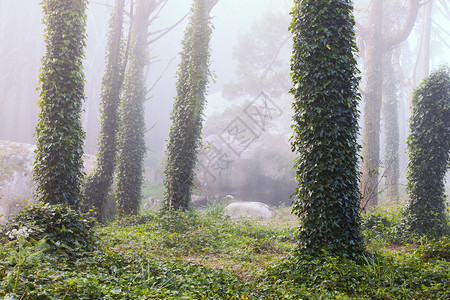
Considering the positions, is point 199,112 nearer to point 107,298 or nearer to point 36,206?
point 36,206

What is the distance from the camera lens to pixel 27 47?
2841 centimetres

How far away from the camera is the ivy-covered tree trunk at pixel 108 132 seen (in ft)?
35.2

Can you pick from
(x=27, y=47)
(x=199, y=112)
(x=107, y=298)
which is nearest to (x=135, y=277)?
(x=107, y=298)

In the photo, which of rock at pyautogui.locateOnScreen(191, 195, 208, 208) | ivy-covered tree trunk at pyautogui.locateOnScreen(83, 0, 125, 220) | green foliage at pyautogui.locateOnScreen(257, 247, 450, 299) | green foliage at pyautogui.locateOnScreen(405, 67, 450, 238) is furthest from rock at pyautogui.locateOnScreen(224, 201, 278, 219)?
green foliage at pyautogui.locateOnScreen(257, 247, 450, 299)

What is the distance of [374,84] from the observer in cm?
1396

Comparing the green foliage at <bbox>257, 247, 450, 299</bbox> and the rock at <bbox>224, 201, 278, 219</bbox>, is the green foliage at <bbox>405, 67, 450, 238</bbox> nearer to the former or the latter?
the green foliage at <bbox>257, 247, 450, 299</bbox>

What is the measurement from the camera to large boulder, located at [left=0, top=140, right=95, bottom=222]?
10781mm

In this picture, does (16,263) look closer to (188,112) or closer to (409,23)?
(188,112)

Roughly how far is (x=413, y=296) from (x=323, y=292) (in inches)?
44.6

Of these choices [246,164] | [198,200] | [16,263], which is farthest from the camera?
[246,164]

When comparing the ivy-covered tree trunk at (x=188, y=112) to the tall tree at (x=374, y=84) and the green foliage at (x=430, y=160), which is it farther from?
the tall tree at (x=374, y=84)

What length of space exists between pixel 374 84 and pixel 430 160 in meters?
7.04

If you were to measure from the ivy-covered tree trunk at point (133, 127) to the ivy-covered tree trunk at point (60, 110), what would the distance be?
3939 mm

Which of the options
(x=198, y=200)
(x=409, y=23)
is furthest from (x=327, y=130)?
(x=198, y=200)
